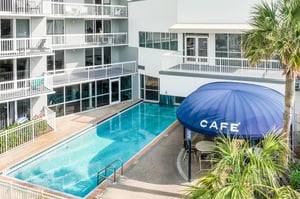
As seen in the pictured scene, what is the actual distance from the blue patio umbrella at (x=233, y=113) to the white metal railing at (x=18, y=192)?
6.84 metres

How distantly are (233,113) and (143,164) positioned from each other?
18.7 ft

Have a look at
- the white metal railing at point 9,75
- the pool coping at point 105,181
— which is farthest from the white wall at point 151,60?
the white metal railing at point 9,75

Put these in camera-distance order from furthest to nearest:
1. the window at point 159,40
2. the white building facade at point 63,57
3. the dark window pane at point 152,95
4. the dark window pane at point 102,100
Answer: the dark window pane at point 152,95 → the dark window pane at point 102,100 → the window at point 159,40 → the white building facade at point 63,57

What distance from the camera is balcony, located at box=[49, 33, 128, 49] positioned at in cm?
3278

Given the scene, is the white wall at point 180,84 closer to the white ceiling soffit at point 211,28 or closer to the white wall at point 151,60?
the white ceiling soffit at point 211,28

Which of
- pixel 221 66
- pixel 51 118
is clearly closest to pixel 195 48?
pixel 221 66

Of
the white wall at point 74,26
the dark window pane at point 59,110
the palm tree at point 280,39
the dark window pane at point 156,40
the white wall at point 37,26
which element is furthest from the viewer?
the dark window pane at point 156,40

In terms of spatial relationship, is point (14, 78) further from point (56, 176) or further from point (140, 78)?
point (140, 78)

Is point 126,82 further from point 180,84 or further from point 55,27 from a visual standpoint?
point 180,84

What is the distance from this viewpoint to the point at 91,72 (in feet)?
113

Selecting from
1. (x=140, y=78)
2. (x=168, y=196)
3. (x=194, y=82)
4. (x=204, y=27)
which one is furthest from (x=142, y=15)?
(x=168, y=196)

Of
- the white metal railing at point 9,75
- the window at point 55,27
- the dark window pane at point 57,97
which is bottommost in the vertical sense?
the dark window pane at point 57,97

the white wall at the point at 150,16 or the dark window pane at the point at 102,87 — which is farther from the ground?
the white wall at the point at 150,16

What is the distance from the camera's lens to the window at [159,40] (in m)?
34.1
